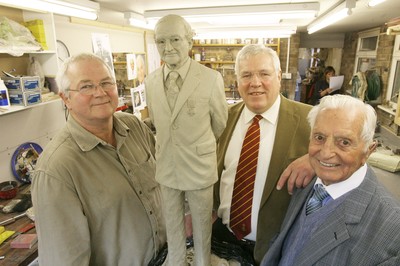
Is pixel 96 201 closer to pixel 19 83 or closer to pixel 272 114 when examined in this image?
pixel 272 114

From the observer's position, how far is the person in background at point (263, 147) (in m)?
1.26

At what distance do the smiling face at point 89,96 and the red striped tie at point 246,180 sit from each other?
0.68m

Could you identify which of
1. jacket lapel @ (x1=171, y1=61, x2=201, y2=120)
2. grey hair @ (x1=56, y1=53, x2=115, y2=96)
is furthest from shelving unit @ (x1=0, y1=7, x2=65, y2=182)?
jacket lapel @ (x1=171, y1=61, x2=201, y2=120)

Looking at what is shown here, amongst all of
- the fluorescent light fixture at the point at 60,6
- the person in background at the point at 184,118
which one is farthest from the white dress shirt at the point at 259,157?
the fluorescent light fixture at the point at 60,6

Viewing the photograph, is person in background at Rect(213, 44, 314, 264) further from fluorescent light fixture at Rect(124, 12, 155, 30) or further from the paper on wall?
the paper on wall

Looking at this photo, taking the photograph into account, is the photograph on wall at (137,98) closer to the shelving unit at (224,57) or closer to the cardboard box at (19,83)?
the cardboard box at (19,83)

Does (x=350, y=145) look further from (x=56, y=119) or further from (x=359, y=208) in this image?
(x=56, y=119)

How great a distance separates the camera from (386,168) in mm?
2773

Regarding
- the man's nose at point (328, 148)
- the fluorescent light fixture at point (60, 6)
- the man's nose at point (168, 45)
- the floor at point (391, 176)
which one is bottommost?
the floor at point (391, 176)

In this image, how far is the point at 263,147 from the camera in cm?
133

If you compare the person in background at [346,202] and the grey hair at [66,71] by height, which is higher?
the grey hair at [66,71]

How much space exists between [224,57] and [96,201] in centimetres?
573

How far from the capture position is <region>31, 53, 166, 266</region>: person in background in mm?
1072

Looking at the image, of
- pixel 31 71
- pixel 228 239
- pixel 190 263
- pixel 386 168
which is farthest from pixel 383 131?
pixel 31 71
